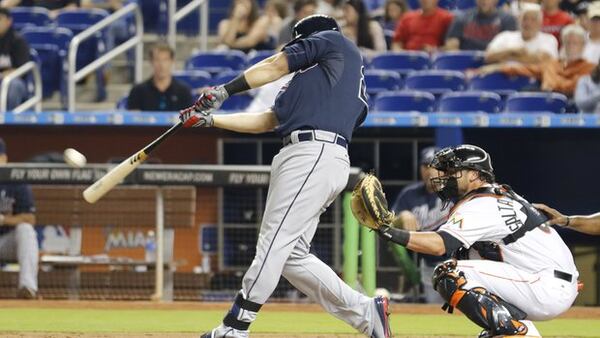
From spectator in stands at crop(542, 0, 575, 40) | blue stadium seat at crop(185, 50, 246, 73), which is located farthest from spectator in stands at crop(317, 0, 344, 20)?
spectator in stands at crop(542, 0, 575, 40)

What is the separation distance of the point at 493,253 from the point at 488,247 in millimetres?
35

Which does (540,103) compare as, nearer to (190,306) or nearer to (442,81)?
(442,81)

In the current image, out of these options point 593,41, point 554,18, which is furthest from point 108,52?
point 593,41

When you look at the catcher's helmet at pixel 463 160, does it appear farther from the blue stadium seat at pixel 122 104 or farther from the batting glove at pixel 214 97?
the blue stadium seat at pixel 122 104

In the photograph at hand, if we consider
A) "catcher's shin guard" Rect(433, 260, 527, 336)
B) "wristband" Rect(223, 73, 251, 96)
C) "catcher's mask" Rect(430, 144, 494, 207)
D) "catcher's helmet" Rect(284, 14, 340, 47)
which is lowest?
"catcher's shin guard" Rect(433, 260, 527, 336)

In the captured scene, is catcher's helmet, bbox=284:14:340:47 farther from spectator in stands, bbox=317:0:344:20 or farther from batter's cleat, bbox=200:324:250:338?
spectator in stands, bbox=317:0:344:20

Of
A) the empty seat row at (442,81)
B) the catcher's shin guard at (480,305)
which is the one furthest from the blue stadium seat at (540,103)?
the catcher's shin guard at (480,305)

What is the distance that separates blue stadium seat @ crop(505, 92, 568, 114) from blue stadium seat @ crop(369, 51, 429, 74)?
1414 mm

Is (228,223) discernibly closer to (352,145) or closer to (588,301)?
(352,145)

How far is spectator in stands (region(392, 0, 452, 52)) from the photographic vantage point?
1240 centimetres

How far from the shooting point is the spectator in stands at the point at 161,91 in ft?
36.1

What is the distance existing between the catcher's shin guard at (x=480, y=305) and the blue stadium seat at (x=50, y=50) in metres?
7.96

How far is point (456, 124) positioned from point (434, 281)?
15.3 ft

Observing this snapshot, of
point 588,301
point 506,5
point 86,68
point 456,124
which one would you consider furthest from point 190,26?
point 588,301
